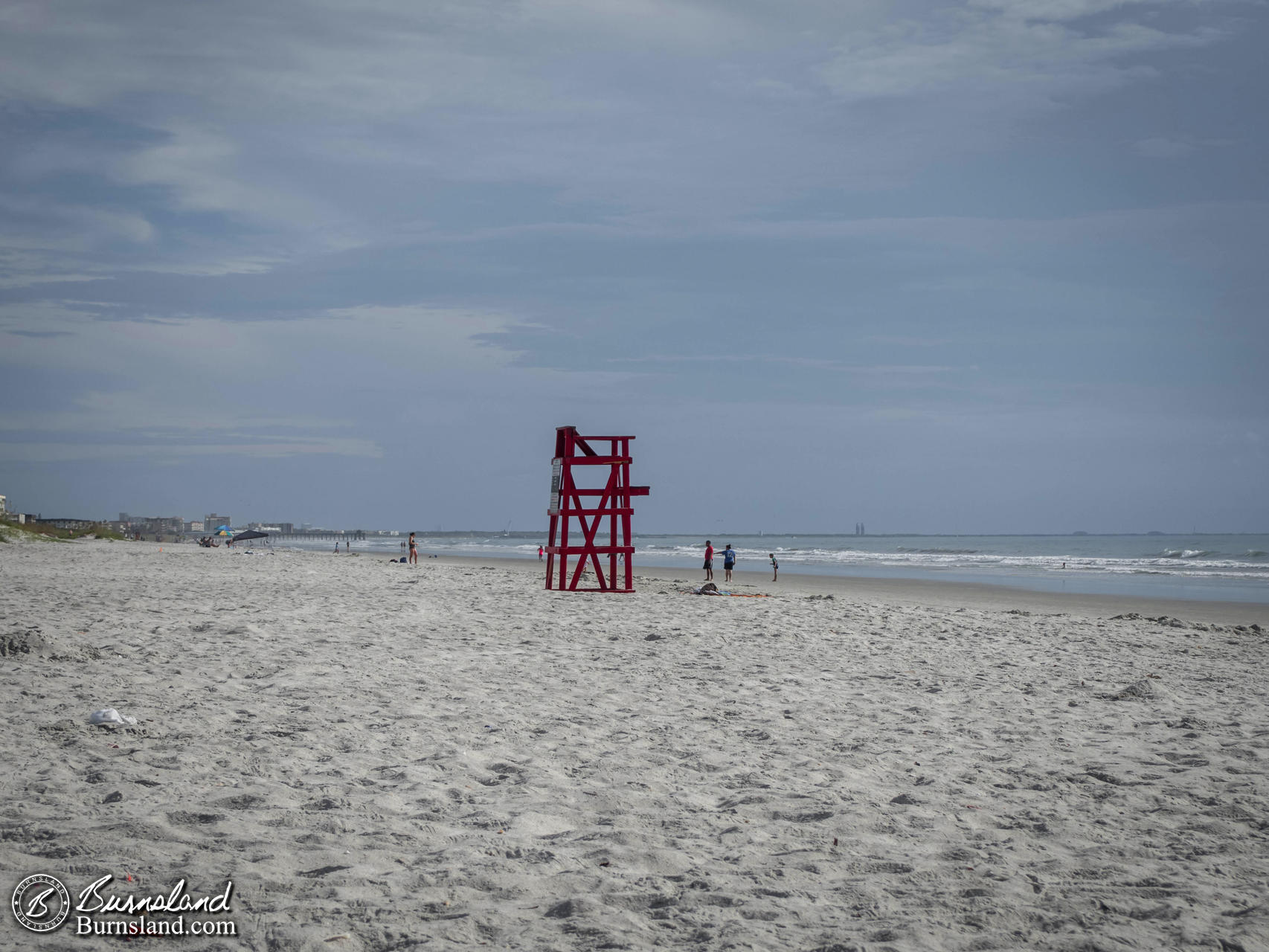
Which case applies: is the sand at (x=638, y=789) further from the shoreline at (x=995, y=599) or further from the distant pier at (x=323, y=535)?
the distant pier at (x=323, y=535)

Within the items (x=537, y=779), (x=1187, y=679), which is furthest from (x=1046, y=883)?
(x=1187, y=679)

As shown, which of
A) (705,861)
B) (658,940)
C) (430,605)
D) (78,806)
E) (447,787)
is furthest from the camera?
(430,605)

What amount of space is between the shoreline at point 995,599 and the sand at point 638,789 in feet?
27.5

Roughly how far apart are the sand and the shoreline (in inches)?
329

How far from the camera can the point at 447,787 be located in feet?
15.8

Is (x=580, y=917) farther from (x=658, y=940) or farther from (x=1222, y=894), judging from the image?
(x=1222, y=894)

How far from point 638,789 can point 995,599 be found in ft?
61.8

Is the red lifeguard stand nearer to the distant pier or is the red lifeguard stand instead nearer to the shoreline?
the shoreline

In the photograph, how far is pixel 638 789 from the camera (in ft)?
15.9

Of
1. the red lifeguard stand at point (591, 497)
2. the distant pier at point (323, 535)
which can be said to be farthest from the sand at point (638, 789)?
the distant pier at point (323, 535)

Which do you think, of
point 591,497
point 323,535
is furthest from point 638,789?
point 323,535

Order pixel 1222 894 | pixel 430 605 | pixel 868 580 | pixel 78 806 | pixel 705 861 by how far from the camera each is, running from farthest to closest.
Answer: pixel 868 580, pixel 430 605, pixel 78 806, pixel 705 861, pixel 1222 894

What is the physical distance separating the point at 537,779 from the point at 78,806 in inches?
88.1

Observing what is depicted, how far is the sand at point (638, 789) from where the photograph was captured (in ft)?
11.0
